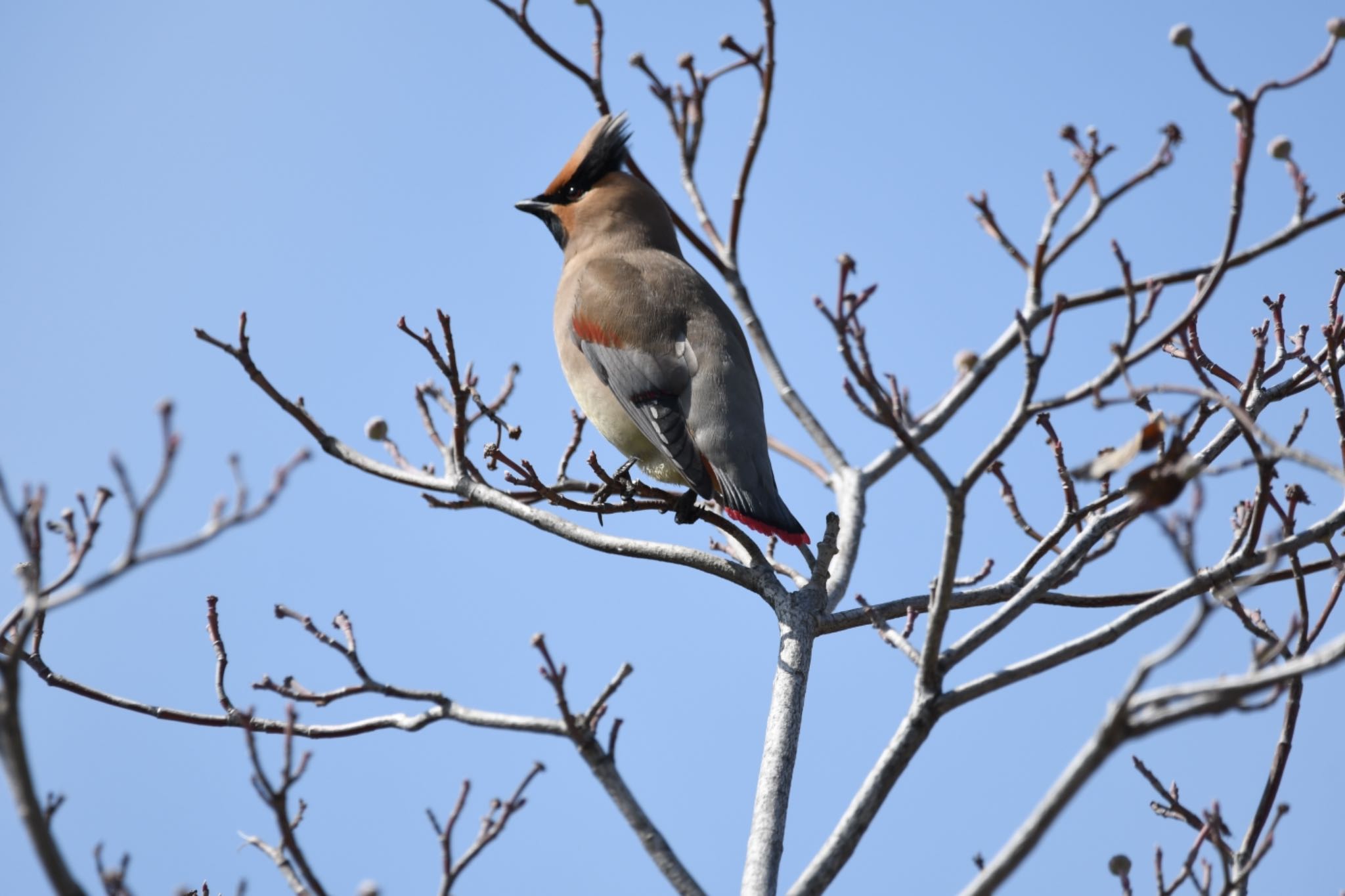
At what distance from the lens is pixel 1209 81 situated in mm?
2365

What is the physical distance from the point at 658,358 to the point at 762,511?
33.7 inches

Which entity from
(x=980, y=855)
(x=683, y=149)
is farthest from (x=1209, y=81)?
(x=980, y=855)

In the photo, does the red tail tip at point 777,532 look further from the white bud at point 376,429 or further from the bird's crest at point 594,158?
the bird's crest at point 594,158

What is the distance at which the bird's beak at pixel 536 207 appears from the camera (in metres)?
5.39

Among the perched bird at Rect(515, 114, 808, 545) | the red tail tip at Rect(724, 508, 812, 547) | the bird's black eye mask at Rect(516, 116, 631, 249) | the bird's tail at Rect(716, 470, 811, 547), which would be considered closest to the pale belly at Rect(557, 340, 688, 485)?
the perched bird at Rect(515, 114, 808, 545)

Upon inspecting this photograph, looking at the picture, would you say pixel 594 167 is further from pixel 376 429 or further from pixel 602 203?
pixel 376 429

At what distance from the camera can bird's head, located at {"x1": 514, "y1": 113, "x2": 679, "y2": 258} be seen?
5.06m

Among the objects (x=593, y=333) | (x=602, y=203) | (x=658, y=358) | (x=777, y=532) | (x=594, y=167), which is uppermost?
(x=594, y=167)

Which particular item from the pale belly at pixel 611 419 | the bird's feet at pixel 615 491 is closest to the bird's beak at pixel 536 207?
the pale belly at pixel 611 419

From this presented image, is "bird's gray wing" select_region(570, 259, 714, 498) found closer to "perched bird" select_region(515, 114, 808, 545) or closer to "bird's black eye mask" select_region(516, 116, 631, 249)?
"perched bird" select_region(515, 114, 808, 545)

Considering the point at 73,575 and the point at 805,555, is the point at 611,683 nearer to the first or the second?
the point at 73,575

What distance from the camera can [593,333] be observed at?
172 inches

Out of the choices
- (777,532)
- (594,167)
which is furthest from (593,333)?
(777,532)

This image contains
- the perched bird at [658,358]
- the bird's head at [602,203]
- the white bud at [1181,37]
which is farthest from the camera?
the bird's head at [602,203]
